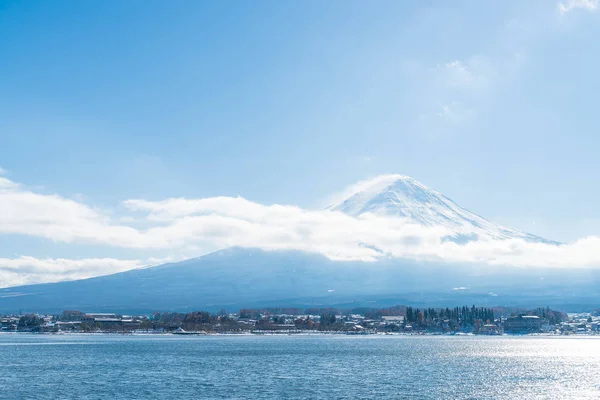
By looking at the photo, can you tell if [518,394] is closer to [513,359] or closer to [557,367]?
Answer: [557,367]

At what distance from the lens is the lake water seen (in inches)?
2213

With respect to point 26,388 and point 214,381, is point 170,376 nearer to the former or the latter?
point 214,381

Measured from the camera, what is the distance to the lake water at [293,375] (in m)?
56.2

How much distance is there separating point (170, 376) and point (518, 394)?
32.1 metres

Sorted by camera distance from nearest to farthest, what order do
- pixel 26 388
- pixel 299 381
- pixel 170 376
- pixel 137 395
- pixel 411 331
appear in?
pixel 137 395 < pixel 26 388 < pixel 299 381 < pixel 170 376 < pixel 411 331

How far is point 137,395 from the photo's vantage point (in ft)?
181

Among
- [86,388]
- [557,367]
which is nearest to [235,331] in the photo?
[557,367]

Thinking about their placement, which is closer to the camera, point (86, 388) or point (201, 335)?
point (86, 388)

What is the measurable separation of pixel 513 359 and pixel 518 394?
4235 centimetres

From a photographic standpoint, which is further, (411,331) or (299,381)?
(411,331)

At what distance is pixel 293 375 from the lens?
6938cm

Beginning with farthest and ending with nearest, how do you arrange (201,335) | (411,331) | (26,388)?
(411,331) → (201,335) → (26,388)

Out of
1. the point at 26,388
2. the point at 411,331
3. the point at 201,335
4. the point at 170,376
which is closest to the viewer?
the point at 26,388

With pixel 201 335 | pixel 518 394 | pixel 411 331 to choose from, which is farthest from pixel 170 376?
pixel 411 331
